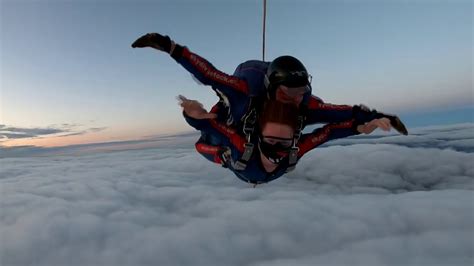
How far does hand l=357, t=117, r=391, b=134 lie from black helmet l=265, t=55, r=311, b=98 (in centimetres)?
81

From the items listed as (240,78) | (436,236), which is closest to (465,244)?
(436,236)

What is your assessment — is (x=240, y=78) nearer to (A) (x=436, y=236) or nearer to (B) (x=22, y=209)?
(A) (x=436, y=236)

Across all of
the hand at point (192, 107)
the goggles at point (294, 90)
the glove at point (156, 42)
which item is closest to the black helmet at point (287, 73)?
the goggles at point (294, 90)

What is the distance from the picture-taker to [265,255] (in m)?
4.79

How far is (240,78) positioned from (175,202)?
24.8 feet

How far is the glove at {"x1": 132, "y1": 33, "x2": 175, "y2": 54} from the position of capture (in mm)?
2025

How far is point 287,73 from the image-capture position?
2.43 metres

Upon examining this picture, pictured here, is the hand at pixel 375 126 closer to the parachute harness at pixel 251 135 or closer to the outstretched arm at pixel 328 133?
the outstretched arm at pixel 328 133

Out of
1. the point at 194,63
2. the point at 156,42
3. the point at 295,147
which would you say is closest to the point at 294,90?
the point at 295,147

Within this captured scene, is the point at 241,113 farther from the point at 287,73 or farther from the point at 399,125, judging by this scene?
the point at 399,125

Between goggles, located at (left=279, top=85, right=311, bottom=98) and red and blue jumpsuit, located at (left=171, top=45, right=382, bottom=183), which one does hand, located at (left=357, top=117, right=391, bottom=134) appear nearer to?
red and blue jumpsuit, located at (left=171, top=45, right=382, bottom=183)

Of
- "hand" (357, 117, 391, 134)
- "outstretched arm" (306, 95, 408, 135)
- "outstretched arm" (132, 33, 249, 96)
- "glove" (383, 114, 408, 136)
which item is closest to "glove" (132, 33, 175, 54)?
"outstretched arm" (132, 33, 249, 96)

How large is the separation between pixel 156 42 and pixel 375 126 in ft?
7.28

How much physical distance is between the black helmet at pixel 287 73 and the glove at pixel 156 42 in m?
0.91
